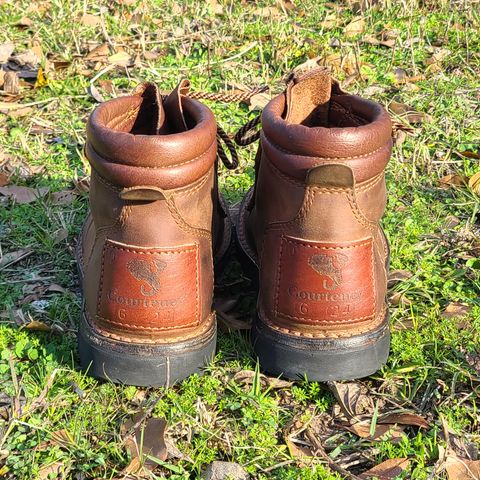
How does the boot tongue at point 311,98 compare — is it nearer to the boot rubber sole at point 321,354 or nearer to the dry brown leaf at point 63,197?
the boot rubber sole at point 321,354

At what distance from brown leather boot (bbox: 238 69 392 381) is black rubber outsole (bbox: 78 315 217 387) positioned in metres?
0.26

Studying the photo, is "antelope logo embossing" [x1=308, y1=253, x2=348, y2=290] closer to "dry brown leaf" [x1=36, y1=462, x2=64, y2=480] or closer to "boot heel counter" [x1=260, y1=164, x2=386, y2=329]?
"boot heel counter" [x1=260, y1=164, x2=386, y2=329]

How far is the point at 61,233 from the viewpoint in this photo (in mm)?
3359

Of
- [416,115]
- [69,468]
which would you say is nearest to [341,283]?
[69,468]

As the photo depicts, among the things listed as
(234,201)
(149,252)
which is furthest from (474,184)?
(149,252)

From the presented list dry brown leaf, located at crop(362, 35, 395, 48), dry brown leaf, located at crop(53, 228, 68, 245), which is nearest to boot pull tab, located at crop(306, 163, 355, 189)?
dry brown leaf, located at crop(53, 228, 68, 245)

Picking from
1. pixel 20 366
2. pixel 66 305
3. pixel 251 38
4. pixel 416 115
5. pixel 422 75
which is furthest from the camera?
pixel 251 38

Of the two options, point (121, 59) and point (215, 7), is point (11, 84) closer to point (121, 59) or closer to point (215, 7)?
point (121, 59)

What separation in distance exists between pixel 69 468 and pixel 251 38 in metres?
3.65

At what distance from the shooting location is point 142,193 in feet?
7.39

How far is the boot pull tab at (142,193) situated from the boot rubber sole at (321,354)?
1.99 feet

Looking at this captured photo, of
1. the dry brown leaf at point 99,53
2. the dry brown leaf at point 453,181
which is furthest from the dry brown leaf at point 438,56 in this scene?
the dry brown leaf at point 99,53

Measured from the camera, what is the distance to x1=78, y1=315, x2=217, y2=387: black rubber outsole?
2424 mm

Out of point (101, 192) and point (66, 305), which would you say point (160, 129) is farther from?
point (66, 305)
